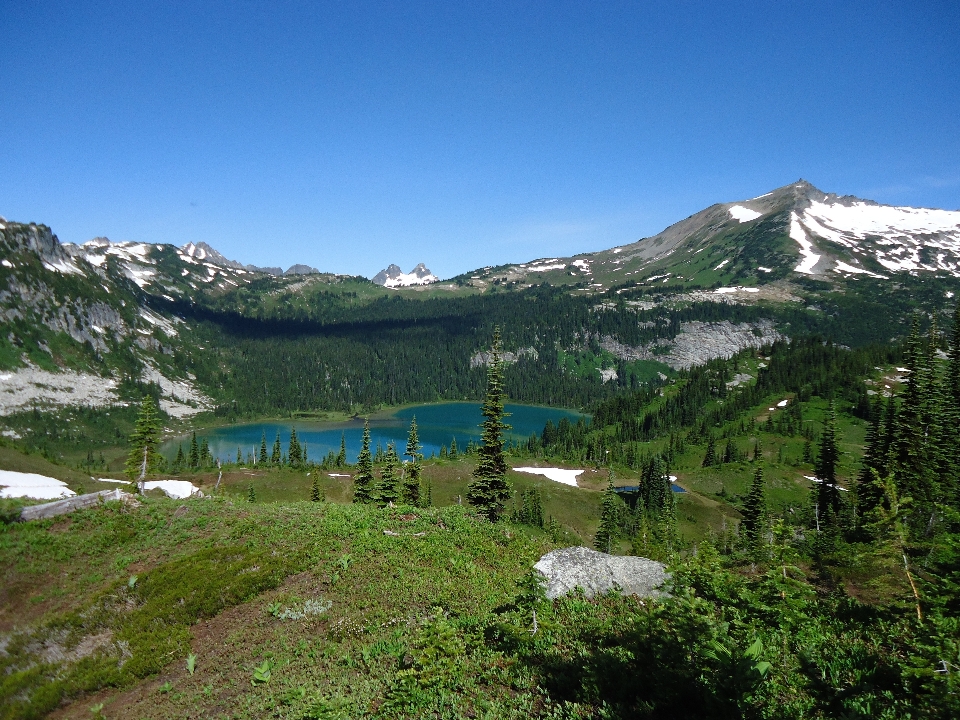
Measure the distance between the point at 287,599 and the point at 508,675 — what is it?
11.2 meters

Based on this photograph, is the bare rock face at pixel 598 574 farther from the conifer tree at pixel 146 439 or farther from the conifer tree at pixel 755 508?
the conifer tree at pixel 755 508

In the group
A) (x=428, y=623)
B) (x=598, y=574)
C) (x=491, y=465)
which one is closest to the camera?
(x=428, y=623)

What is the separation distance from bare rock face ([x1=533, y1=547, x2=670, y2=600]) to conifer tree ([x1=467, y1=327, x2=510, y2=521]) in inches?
902

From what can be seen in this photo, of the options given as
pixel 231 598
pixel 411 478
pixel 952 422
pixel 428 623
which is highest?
pixel 428 623

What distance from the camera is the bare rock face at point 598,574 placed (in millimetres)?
17641

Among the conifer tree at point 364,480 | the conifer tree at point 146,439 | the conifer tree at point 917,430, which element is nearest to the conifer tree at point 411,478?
the conifer tree at point 364,480

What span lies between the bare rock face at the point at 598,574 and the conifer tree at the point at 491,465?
75.1ft

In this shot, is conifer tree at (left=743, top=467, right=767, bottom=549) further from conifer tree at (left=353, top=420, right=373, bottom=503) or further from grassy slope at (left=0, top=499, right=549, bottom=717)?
grassy slope at (left=0, top=499, right=549, bottom=717)

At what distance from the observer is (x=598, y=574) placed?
18375 mm

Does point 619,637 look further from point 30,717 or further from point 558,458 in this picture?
point 558,458

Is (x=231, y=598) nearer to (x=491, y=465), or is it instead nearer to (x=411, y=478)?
(x=491, y=465)

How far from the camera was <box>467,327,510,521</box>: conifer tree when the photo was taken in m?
43.0

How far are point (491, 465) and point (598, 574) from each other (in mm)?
25488

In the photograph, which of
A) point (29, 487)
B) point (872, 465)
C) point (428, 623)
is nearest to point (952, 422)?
point (872, 465)
